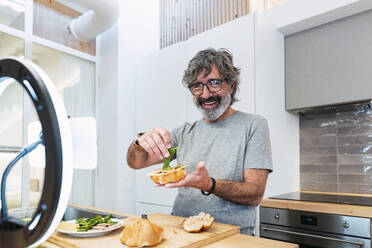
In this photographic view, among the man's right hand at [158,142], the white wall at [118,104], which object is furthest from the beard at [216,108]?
the white wall at [118,104]

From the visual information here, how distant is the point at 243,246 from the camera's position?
0.90 m

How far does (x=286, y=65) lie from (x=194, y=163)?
4.35 feet

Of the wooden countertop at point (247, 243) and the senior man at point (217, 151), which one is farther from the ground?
the senior man at point (217, 151)

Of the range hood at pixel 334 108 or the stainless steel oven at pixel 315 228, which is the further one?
the range hood at pixel 334 108

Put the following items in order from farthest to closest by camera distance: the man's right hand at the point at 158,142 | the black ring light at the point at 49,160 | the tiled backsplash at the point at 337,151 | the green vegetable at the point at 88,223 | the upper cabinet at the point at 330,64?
1. the tiled backsplash at the point at 337,151
2. the upper cabinet at the point at 330,64
3. the man's right hand at the point at 158,142
4. the green vegetable at the point at 88,223
5. the black ring light at the point at 49,160

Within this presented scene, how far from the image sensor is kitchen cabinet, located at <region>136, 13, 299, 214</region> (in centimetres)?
207

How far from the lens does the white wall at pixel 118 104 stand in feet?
9.21

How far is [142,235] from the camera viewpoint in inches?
34.1

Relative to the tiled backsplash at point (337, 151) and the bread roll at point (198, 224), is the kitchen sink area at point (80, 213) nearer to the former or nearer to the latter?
the bread roll at point (198, 224)

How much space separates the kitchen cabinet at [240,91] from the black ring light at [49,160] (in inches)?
68.4

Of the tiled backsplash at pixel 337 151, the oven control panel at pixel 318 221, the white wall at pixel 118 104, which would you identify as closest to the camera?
the oven control panel at pixel 318 221

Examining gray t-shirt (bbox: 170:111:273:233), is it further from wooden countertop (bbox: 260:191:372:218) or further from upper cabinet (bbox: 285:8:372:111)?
upper cabinet (bbox: 285:8:372:111)

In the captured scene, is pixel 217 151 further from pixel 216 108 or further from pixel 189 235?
pixel 189 235

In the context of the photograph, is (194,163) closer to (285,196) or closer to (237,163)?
(237,163)
